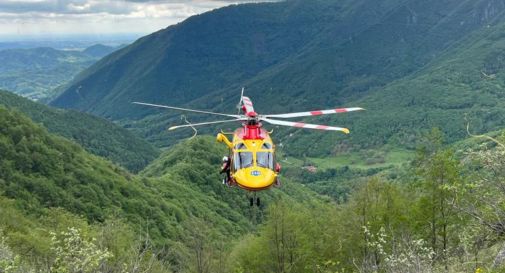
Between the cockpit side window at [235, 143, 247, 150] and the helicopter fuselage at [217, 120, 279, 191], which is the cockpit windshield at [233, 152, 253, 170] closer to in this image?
the helicopter fuselage at [217, 120, 279, 191]

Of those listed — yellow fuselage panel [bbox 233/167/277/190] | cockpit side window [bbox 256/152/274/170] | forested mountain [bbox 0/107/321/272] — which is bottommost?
forested mountain [bbox 0/107/321/272]

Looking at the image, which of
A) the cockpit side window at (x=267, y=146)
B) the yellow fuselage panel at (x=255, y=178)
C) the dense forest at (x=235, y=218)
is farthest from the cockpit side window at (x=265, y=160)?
the dense forest at (x=235, y=218)

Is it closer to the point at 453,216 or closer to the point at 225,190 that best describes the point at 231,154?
the point at 453,216

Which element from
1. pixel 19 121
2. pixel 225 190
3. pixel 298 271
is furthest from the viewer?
pixel 225 190

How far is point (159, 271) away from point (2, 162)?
163 feet

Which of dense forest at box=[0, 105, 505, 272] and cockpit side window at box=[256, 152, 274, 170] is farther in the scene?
cockpit side window at box=[256, 152, 274, 170]

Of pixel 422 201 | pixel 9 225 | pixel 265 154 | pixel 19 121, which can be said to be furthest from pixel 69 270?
pixel 19 121

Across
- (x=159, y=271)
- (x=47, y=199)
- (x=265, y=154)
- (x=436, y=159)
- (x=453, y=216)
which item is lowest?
(x=47, y=199)

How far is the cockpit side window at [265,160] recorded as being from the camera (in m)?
25.3

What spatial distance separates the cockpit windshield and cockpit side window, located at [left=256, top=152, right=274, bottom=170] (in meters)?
0.44

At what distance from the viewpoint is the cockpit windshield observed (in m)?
25.2

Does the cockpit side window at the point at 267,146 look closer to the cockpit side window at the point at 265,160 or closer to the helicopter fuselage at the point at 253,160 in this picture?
the helicopter fuselage at the point at 253,160

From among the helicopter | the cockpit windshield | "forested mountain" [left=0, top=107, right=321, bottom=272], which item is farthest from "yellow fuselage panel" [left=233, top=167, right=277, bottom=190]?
"forested mountain" [left=0, top=107, right=321, bottom=272]

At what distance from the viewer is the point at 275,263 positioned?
128ft
